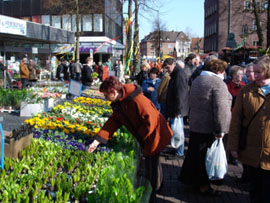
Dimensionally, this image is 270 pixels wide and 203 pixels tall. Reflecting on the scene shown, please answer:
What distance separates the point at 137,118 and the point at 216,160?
4.54 ft

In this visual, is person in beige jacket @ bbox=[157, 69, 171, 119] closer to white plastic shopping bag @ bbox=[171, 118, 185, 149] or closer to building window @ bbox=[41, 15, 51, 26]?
white plastic shopping bag @ bbox=[171, 118, 185, 149]

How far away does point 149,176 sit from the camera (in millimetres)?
4027

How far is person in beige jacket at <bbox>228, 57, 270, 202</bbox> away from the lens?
3273 mm

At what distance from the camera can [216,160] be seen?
4.36 m

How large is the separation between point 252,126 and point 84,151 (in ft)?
7.74

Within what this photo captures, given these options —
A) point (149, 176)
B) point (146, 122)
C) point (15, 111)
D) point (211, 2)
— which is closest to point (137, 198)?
point (146, 122)

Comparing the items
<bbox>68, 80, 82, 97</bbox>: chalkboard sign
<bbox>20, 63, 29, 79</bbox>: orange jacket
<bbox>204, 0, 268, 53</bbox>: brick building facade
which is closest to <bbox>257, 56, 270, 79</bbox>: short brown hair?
<bbox>68, 80, 82, 97</bbox>: chalkboard sign

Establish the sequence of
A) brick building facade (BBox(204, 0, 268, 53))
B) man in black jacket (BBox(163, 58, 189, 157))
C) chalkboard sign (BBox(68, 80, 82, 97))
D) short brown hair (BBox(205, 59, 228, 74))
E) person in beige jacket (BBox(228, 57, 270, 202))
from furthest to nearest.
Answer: brick building facade (BBox(204, 0, 268, 53)), chalkboard sign (BBox(68, 80, 82, 97)), man in black jacket (BBox(163, 58, 189, 157)), short brown hair (BBox(205, 59, 228, 74)), person in beige jacket (BBox(228, 57, 270, 202))

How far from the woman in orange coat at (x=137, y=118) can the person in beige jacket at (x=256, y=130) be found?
30.7 inches

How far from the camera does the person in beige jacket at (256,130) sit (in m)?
3.27

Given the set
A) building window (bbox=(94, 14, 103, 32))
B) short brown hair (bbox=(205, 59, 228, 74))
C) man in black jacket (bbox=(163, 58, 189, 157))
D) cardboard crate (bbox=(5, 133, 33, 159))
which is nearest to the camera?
cardboard crate (bbox=(5, 133, 33, 159))

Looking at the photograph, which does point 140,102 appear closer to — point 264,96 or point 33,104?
point 264,96

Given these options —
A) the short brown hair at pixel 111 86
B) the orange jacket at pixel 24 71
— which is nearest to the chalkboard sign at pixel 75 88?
the orange jacket at pixel 24 71

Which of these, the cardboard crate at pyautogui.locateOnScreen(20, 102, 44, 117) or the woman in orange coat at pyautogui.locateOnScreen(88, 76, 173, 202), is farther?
the cardboard crate at pyautogui.locateOnScreen(20, 102, 44, 117)
